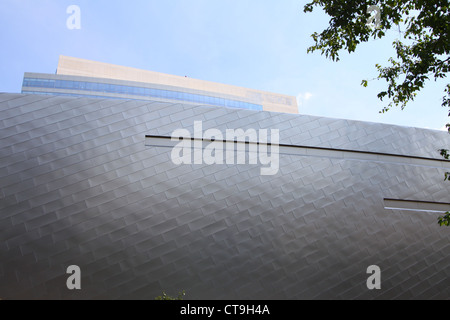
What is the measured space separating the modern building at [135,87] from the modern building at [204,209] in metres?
27.4

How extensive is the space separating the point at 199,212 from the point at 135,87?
31.1 m

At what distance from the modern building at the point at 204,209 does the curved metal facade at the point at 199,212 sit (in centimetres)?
4

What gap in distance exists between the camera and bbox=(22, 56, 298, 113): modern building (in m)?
37.0

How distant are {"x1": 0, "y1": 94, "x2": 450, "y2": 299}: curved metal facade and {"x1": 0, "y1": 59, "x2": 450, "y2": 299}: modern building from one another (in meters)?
0.04

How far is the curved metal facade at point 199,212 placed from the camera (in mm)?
11430

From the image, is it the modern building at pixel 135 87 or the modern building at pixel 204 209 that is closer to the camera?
the modern building at pixel 204 209

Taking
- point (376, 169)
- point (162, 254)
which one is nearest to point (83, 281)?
point (162, 254)

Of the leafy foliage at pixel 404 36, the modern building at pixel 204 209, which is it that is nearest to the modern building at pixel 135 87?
the modern building at pixel 204 209

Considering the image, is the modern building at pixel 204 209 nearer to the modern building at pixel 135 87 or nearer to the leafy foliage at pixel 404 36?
the leafy foliage at pixel 404 36

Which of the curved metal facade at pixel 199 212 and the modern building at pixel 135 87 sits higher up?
the modern building at pixel 135 87

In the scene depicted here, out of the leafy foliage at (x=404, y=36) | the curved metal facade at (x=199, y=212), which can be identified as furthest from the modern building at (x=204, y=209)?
the leafy foliage at (x=404, y=36)

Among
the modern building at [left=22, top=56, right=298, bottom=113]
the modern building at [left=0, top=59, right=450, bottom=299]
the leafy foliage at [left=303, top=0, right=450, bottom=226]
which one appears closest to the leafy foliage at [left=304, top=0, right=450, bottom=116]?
the leafy foliage at [left=303, top=0, right=450, bottom=226]

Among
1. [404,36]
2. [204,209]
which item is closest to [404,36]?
[404,36]

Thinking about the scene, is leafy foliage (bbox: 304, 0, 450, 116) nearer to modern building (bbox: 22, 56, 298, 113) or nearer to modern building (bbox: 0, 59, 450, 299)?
modern building (bbox: 0, 59, 450, 299)
